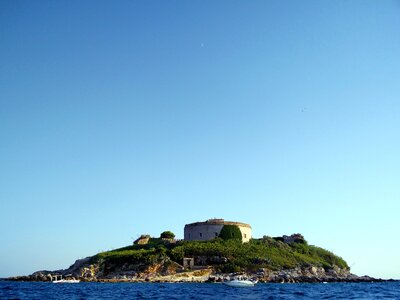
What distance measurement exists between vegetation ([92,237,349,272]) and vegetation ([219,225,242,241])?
171 centimetres

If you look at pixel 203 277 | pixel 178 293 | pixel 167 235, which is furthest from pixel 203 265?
pixel 178 293

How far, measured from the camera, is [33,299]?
37375mm

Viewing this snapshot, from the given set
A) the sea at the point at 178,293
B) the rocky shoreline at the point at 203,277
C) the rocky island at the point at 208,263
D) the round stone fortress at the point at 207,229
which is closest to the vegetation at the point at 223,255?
the rocky island at the point at 208,263

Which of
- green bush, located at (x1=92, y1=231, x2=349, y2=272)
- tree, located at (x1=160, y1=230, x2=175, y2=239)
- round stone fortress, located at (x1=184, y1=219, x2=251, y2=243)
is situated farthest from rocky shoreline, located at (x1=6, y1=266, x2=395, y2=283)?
tree, located at (x1=160, y1=230, x2=175, y2=239)

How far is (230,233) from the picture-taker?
97188 mm

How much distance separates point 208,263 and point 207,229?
15.1 metres

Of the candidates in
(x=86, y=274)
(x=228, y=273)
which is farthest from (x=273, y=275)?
(x=86, y=274)

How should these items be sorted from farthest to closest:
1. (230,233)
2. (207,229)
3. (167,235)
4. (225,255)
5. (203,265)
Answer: (167,235), (207,229), (230,233), (225,255), (203,265)

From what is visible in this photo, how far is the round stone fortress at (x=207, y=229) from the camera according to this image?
97938mm

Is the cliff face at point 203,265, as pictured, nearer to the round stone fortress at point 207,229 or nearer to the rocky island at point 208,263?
the rocky island at point 208,263

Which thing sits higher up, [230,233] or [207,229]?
[207,229]

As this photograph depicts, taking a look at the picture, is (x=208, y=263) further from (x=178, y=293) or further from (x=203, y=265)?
(x=178, y=293)

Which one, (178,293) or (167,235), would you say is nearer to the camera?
(178,293)

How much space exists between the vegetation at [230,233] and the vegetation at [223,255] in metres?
1.71
